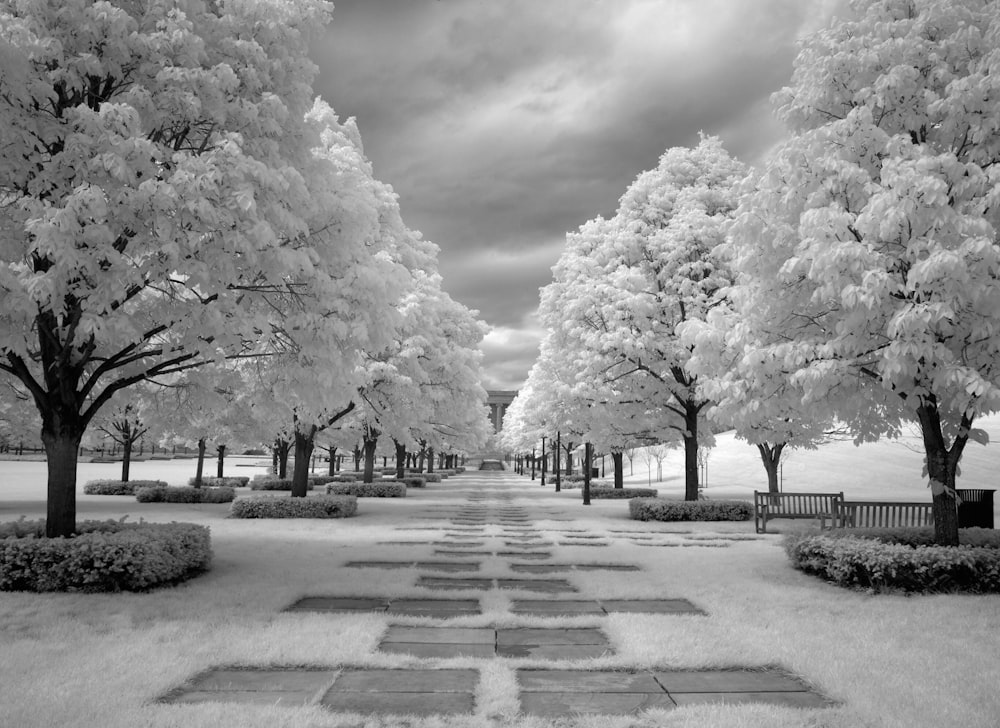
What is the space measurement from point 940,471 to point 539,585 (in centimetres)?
612

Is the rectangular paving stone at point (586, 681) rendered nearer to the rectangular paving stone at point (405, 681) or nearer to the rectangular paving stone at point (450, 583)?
the rectangular paving stone at point (405, 681)

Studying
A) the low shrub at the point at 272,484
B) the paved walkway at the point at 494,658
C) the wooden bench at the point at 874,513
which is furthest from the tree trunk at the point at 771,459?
the low shrub at the point at 272,484

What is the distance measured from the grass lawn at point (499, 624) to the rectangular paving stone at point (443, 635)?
0.70 feet

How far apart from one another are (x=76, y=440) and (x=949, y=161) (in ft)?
41.0

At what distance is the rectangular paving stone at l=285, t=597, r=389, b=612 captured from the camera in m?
7.91

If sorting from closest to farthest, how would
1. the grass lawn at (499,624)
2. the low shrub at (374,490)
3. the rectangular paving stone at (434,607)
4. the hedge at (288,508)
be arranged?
1. the grass lawn at (499,624)
2. the rectangular paving stone at (434,607)
3. the hedge at (288,508)
4. the low shrub at (374,490)

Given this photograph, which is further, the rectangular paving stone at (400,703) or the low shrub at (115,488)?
the low shrub at (115,488)

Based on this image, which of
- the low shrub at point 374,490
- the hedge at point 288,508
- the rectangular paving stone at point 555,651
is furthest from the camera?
the low shrub at point 374,490

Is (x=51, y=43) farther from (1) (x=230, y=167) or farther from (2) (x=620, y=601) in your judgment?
(2) (x=620, y=601)

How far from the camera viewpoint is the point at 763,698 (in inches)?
199

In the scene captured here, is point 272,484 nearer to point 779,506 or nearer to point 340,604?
point 779,506

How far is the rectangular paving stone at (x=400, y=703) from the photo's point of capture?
4684 mm

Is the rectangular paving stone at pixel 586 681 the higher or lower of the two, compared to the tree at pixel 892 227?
lower

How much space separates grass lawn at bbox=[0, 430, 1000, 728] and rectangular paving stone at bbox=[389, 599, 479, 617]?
230 millimetres
